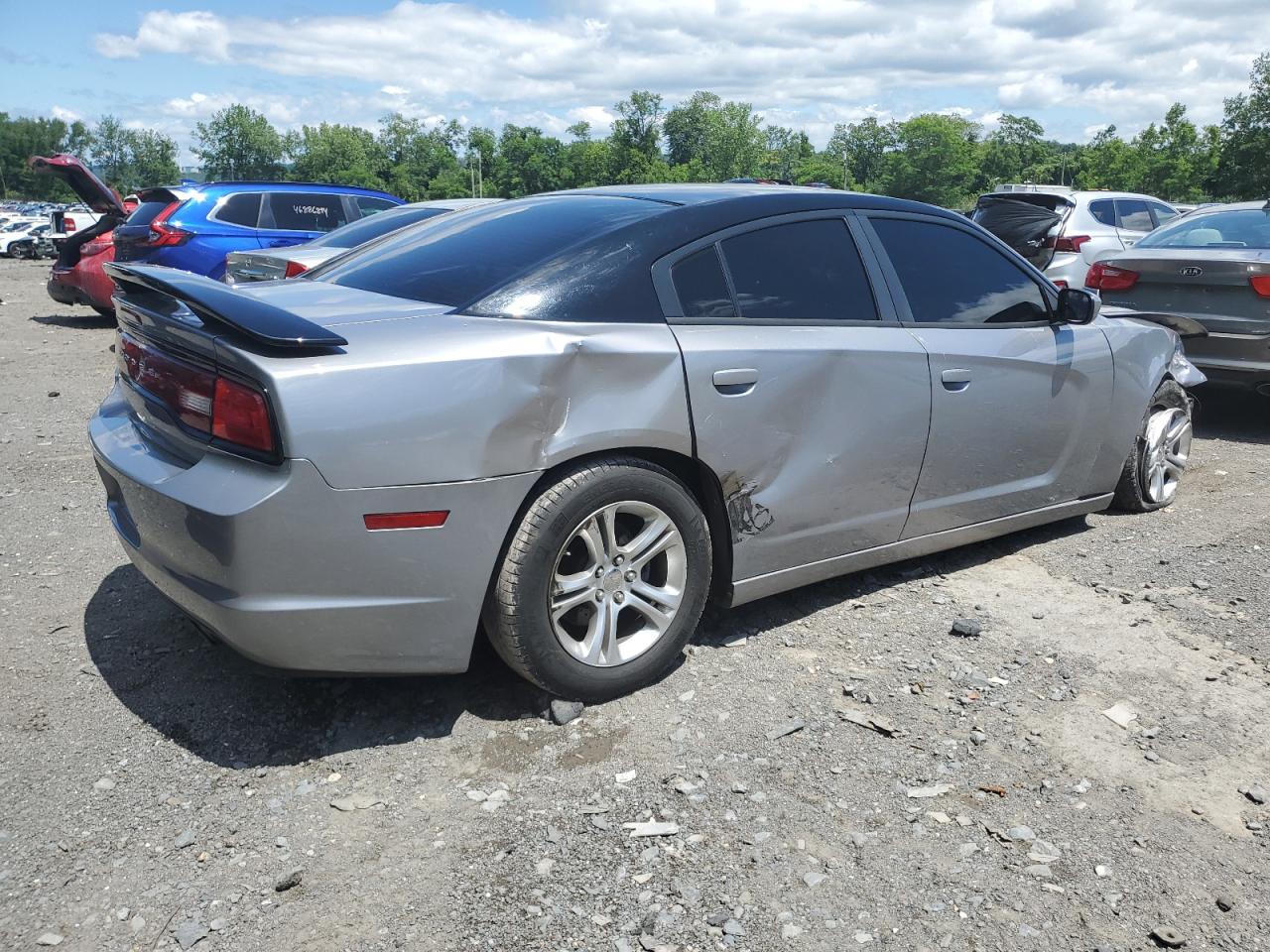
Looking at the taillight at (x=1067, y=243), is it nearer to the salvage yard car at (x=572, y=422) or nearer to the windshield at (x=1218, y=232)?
the windshield at (x=1218, y=232)

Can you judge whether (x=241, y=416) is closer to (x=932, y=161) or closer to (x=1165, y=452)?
(x=1165, y=452)

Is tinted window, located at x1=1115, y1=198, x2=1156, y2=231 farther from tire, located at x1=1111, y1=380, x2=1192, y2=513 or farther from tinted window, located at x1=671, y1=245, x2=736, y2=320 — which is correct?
tinted window, located at x1=671, y1=245, x2=736, y2=320

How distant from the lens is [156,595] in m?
4.20

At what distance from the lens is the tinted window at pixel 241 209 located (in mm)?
11016

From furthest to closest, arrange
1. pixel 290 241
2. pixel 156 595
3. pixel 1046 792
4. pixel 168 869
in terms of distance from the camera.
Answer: pixel 290 241 → pixel 156 595 → pixel 1046 792 → pixel 168 869

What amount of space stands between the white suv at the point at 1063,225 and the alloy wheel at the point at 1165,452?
6.12 m

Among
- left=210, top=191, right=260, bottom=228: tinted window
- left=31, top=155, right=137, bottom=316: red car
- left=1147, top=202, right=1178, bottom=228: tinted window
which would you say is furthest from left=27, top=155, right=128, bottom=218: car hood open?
left=1147, top=202, right=1178, bottom=228: tinted window

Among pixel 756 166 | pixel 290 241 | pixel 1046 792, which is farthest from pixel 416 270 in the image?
pixel 756 166

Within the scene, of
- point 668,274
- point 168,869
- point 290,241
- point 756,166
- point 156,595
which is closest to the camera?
point 168,869

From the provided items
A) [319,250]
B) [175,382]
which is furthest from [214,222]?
[175,382]

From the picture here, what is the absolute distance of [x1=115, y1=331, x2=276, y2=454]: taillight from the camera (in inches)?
109

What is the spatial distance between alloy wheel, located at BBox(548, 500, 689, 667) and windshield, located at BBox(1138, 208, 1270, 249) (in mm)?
6118

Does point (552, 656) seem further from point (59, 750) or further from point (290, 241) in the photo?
point (290, 241)

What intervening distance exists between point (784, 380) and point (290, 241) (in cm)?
896
